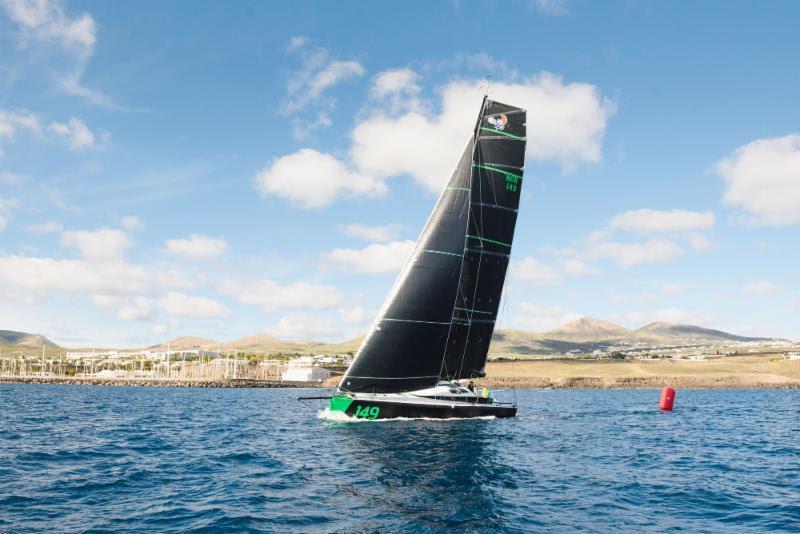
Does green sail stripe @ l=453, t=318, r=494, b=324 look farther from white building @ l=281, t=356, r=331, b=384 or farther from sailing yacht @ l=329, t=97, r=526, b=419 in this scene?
white building @ l=281, t=356, r=331, b=384

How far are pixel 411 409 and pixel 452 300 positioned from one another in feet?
28.9

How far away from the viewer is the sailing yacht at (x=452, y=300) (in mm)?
41062

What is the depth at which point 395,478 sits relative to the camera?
76.9 feet

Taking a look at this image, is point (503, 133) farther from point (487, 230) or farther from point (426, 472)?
point (426, 472)

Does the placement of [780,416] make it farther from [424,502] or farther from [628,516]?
[424,502]

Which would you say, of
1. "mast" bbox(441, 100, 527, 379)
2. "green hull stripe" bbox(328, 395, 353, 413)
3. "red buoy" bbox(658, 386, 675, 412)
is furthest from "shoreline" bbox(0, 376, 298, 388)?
"mast" bbox(441, 100, 527, 379)

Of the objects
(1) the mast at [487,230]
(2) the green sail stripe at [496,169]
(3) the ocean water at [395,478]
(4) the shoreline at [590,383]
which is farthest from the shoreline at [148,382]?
(2) the green sail stripe at [496,169]

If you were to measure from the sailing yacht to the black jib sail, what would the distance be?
0.08 meters

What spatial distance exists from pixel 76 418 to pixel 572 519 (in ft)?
154

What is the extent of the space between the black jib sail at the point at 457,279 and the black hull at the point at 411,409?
3.87 feet

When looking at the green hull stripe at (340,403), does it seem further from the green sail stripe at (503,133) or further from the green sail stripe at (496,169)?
the green sail stripe at (503,133)

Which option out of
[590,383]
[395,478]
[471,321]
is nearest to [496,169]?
[471,321]

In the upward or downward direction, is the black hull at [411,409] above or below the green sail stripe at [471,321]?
below

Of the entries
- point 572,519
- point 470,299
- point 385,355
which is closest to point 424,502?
point 572,519
